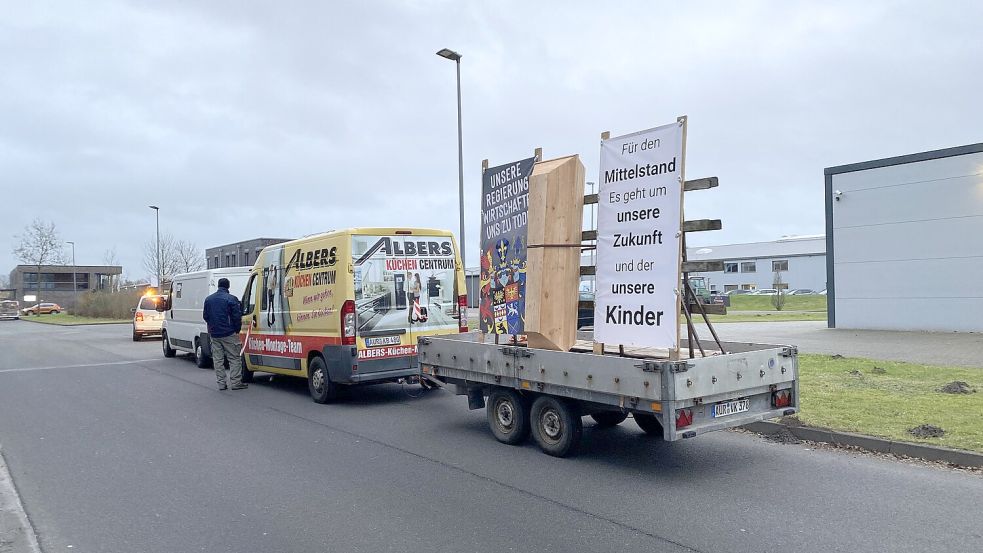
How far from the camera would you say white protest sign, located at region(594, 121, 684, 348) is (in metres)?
5.95

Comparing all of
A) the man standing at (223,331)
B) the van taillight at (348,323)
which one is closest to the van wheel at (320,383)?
the van taillight at (348,323)

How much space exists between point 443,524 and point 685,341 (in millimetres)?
4460

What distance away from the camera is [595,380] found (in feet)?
19.5

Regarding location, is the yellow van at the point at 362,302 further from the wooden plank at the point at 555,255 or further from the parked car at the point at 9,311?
the parked car at the point at 9,311

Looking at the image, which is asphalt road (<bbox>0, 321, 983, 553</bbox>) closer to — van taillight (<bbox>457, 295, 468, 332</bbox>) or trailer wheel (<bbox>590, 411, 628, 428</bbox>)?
trailer wheel (<bbox>590, 411, 628, 428</bbox>)

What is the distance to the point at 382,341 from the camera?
31.5 feet

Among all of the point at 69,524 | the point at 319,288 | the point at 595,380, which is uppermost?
the point at 319,288

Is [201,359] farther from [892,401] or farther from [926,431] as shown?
[926,431]

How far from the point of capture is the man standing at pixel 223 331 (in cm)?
1160

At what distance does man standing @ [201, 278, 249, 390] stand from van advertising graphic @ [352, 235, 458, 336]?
342 centimetres

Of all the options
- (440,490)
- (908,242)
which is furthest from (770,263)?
(440,490)

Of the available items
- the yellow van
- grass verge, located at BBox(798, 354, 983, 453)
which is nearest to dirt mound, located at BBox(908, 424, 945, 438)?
grass verge, located at BBox(798, 354, 983, 453)

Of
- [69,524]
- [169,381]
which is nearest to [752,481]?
[69,524]

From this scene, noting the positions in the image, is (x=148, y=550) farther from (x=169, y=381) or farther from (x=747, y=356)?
(x=169, y=381)
